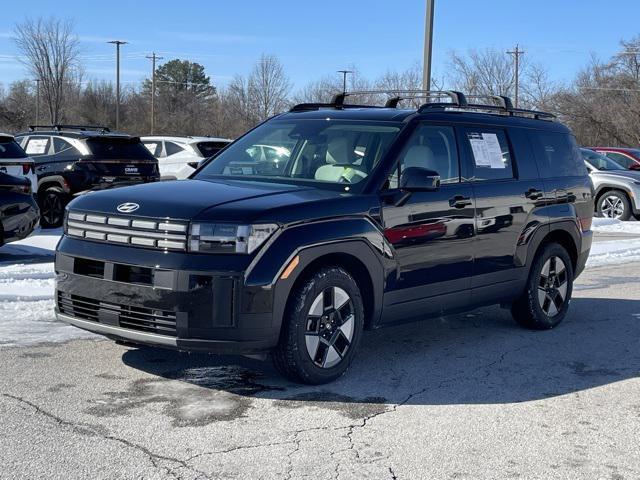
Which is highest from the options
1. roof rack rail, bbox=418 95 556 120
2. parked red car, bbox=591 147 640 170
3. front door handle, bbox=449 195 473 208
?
roof rack rail, bbox=418 95 556 120

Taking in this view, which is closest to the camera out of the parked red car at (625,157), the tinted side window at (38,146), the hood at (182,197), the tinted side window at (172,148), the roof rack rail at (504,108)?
the hood at (182,197)

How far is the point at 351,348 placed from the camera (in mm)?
5836

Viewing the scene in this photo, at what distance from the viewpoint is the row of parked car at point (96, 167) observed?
10.7 meters

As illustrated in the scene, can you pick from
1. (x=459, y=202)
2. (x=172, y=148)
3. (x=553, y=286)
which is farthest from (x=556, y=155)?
(x=172, y=148)

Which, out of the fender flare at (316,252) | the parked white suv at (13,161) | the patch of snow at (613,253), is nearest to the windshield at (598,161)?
the patch of snow at (613,253)

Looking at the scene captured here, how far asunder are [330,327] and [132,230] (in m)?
1.40

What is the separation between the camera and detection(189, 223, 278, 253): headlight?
16.9 ft

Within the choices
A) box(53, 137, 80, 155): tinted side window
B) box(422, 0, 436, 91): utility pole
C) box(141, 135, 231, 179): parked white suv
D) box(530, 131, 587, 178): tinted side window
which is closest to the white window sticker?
box(53, 137, 80, 155): tinted side window

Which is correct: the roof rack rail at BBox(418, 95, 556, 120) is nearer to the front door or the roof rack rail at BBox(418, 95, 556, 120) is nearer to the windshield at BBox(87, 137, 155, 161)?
the front door

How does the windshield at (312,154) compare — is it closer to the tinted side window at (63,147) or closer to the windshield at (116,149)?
the windshield at (116,149)

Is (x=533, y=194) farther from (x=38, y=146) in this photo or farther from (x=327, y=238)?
(x=38, y=146)

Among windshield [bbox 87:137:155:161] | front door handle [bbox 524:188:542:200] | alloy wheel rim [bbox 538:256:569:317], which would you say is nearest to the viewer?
front door handle [bbox 524:188:542:200]

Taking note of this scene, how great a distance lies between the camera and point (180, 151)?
60.2ft

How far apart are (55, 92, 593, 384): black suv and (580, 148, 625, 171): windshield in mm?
13355
